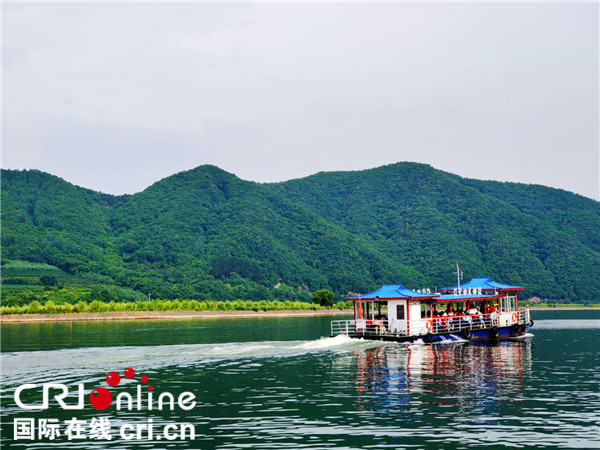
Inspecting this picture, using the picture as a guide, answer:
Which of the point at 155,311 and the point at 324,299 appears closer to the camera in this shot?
the point at 155,311

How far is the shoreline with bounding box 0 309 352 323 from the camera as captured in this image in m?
113

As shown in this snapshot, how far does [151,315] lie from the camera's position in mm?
123562

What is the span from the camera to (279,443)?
20.9 meters

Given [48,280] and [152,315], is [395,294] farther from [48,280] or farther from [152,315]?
[48,280]

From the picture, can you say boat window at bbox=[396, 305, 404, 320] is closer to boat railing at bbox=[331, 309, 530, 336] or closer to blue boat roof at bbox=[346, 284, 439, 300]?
boat railing at bbox=[331, 309, 530, 336]

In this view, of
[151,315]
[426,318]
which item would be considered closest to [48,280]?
[151,315]

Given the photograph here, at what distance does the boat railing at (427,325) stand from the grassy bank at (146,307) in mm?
76755

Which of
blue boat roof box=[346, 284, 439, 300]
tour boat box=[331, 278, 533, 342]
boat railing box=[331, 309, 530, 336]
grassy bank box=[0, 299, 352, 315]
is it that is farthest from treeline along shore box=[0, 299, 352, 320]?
blue boat roof box=[346, 284, 439, 300]

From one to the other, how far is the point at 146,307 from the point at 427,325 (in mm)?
86788

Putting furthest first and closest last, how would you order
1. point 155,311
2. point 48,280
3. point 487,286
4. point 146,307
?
1. point 48,280
2. point 146,307
3. point 155,311
4. point 487,286

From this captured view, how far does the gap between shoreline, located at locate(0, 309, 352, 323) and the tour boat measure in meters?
71.1

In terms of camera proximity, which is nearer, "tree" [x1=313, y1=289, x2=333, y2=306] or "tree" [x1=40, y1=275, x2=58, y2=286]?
"tree" [x1=40, y1=275, x2=58, y2=286]

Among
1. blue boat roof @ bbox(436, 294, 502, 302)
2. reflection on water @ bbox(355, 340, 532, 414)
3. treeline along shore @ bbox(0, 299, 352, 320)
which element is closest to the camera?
reflection on water @ bbox(355, 340, 532, 414)

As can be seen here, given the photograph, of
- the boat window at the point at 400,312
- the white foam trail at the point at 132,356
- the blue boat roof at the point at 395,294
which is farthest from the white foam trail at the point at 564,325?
the white foam trail at the point at 132,356
